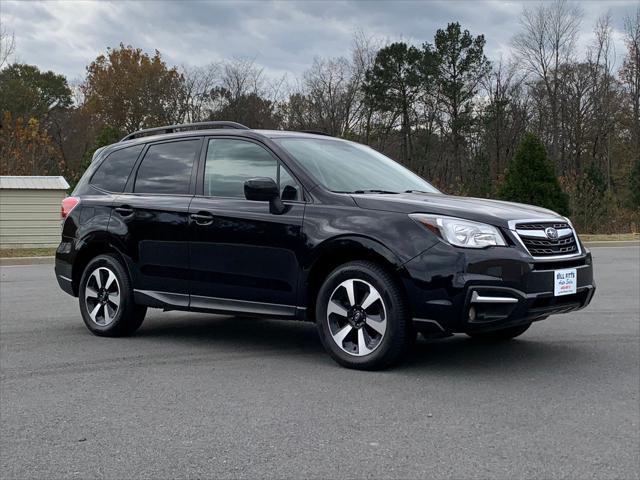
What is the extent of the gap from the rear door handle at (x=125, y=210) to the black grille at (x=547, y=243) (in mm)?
3369

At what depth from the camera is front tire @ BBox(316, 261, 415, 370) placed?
5.24m

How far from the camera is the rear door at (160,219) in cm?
639

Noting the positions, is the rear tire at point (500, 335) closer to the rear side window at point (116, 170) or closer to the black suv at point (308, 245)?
the black suv at point (308, 245)

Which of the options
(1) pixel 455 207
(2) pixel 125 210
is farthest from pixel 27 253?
(1) pixel 455 207

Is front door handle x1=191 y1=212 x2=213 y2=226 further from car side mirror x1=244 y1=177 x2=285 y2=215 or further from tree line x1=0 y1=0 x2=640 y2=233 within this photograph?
tree line x1=0 y1=0 x2=640 y2=233

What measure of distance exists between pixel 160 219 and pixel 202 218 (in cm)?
49

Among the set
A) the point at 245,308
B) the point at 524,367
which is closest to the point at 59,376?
the point at 245,308

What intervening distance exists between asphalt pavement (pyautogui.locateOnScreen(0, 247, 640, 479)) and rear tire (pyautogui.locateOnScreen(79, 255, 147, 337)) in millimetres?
156

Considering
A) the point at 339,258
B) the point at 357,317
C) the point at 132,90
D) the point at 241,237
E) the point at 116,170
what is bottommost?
the point at 357,317

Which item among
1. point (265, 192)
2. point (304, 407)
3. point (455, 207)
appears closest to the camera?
point (304, 407)

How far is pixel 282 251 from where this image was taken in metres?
5.75

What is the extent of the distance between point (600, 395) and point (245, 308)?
264 cm

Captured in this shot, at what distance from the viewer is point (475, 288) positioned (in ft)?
16.5

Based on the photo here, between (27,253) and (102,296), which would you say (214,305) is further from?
(27,253)
